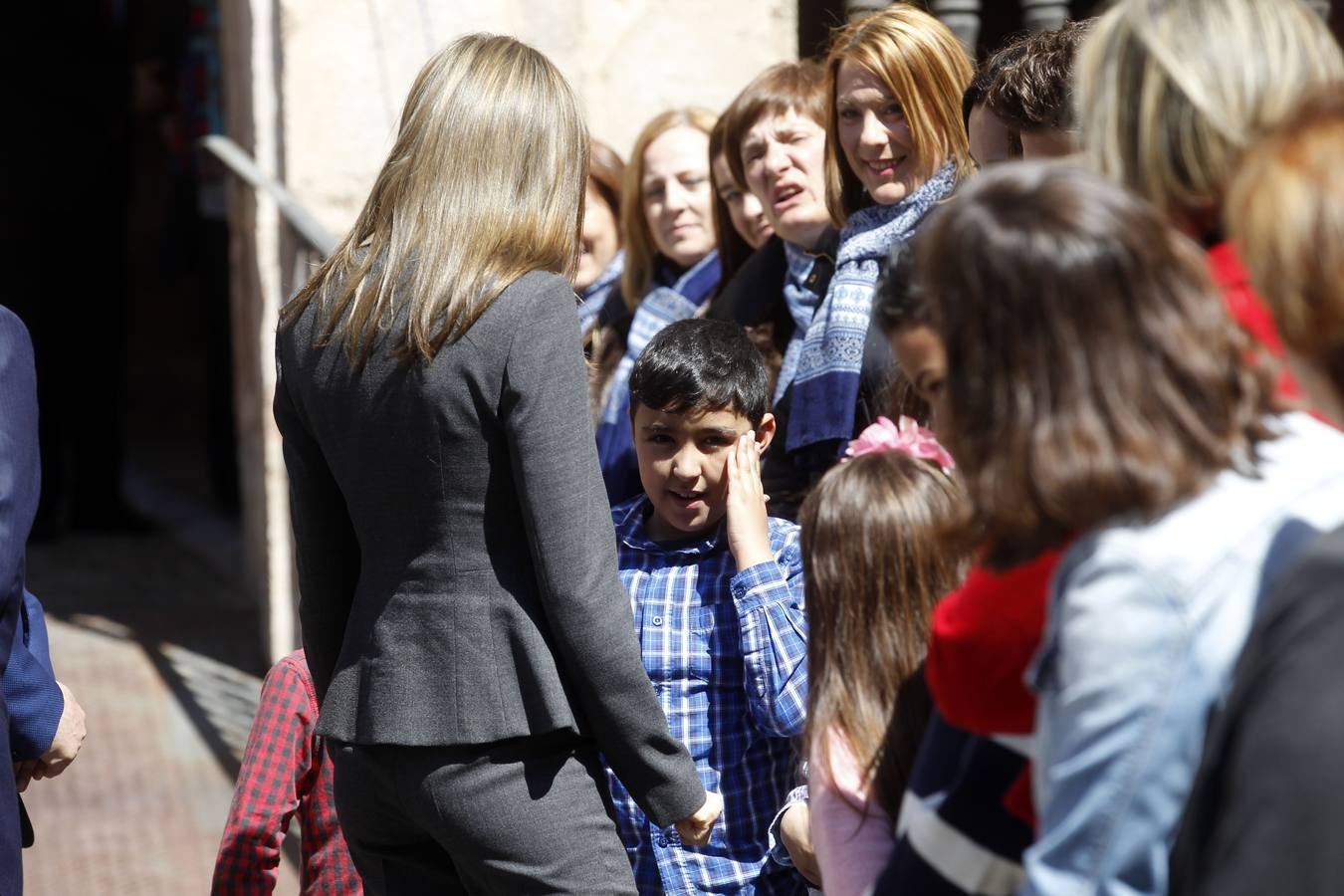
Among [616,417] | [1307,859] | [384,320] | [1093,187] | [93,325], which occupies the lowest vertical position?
[93,325]

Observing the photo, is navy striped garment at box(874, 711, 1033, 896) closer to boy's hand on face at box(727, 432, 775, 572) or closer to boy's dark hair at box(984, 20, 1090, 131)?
boy's hand on face at box(727, 432, 775, 572)

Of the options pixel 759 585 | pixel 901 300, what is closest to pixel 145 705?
pixel 759 585

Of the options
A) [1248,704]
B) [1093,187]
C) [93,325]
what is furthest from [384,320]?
[93,325]

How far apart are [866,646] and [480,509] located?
544 mm

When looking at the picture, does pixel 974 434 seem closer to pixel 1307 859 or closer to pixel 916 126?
pixel 1307 859

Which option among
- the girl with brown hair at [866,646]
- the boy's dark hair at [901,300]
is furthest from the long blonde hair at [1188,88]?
the girl with brown hair at [866,646]

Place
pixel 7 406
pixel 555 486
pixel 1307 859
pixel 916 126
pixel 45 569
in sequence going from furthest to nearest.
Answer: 1. pixel 45 569
2. pixel 916 126
3. pixel 7 406
4. pixel 555 486
5. pixel 1307 859

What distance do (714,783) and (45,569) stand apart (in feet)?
15.0

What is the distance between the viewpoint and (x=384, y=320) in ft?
6.67

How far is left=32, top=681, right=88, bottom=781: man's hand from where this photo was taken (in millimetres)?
2383

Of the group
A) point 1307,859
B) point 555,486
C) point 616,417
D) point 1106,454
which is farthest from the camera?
point 616,417

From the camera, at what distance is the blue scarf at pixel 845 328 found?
2613 millimetres

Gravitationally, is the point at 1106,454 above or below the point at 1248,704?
above

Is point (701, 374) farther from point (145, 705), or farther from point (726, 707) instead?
point (145, 705)
